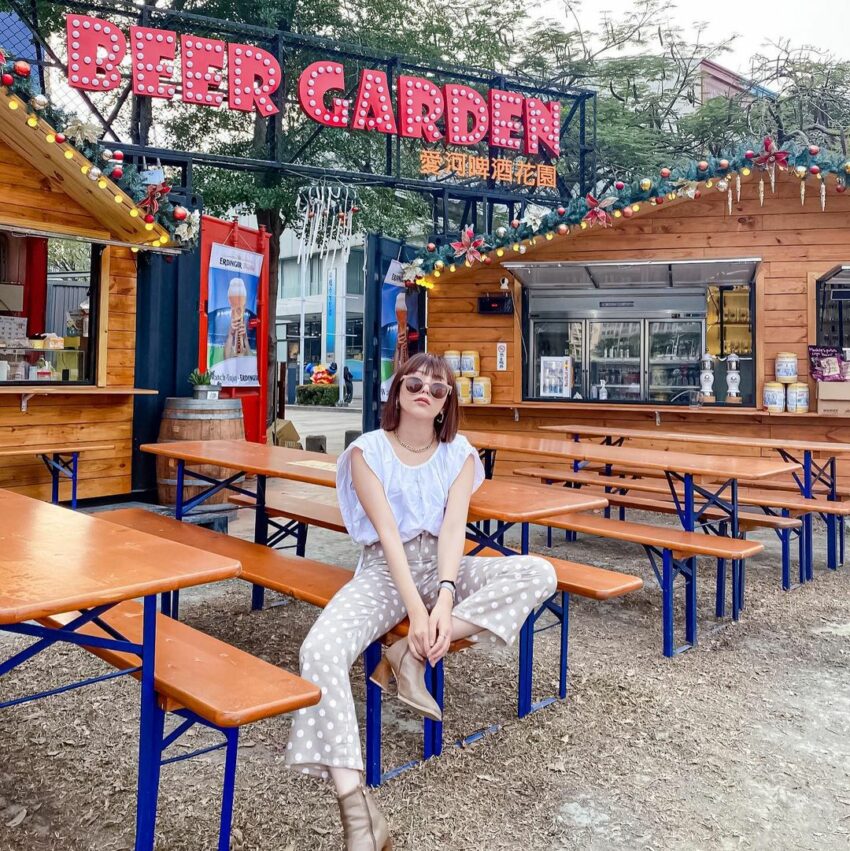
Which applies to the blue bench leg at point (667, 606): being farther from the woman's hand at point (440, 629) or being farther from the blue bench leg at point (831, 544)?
the blue bench leg at point (831, 544)

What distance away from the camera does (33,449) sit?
5.94 m

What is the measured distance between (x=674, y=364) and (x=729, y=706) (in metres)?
6.42

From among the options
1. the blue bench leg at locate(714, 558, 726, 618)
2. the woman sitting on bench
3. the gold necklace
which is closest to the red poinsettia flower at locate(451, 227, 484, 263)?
the blue bench leg at locate(714, 558, 726, 618)

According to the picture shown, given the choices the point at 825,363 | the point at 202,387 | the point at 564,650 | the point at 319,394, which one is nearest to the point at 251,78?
the point at 202,387

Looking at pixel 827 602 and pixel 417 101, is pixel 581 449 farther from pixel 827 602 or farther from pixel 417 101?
pixel 417 101

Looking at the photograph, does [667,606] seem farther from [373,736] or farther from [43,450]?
[43,450]

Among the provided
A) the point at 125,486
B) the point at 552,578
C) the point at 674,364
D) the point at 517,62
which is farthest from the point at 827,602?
the point at 517,62

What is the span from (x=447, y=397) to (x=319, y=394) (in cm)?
2570

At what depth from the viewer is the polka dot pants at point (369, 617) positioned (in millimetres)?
2072

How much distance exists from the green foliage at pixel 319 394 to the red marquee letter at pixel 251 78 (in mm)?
18611

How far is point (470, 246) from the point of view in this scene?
8.48m

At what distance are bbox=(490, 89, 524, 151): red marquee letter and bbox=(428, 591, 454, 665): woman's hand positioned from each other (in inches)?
390

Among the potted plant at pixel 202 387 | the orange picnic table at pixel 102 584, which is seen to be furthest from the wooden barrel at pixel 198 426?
the orange picnic table at pixel 102 584

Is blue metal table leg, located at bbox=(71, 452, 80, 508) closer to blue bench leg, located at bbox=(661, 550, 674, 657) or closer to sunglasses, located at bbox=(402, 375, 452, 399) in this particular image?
sunglasses, located at bbox=(402, 375, 452, 399)
